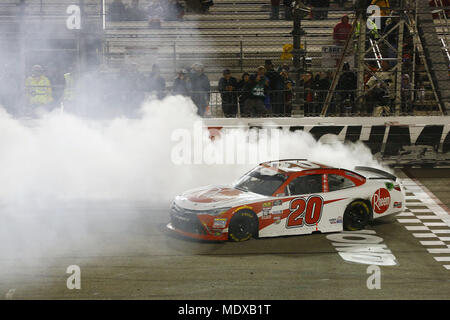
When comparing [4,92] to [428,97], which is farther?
[428,97]

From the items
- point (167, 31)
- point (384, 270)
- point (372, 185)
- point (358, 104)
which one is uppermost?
point (167, 31)

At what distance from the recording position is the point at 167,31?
19109 millimetres

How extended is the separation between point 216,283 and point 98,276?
1.43m

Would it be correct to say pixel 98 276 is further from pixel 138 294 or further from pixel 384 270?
pixel 384 270

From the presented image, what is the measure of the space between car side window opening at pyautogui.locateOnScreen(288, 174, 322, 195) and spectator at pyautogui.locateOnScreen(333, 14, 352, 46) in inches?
340

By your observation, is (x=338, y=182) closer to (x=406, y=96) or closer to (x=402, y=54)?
(x=406, y=96)

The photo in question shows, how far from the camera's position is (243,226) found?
9.65 metres

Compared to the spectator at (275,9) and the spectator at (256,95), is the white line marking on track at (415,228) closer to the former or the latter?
the spectator at (256,95)

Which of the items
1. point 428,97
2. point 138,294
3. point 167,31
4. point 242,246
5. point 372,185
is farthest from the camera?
point 167,31

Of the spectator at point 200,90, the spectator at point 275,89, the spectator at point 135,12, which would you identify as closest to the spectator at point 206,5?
the spectator at point 135,12

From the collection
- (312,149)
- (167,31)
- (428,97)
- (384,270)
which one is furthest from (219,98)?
(384,270)

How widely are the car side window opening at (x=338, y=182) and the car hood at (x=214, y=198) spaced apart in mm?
1164

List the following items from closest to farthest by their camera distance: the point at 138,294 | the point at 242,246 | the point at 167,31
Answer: the point at 138,294 → the point at 242,246 → the point at 167,31

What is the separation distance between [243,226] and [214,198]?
2.03 ft
